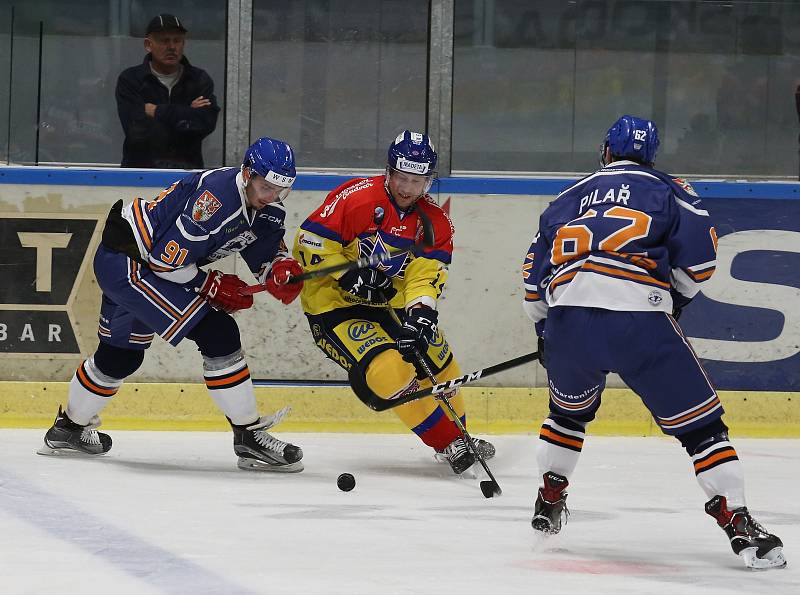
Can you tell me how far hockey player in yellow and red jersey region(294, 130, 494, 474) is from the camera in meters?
3.94

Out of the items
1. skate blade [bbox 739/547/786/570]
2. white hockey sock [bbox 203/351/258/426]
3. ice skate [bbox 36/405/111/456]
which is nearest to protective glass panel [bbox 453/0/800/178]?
white hockey sock [bbox 203/351/258/426]

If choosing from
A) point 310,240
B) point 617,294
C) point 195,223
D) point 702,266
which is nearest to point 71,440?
point 195,223

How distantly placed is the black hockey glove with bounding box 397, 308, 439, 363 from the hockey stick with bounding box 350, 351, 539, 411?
128 millimetres

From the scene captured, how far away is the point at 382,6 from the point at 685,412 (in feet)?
9.28

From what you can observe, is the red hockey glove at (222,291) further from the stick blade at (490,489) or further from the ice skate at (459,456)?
the stick blade at (490,489)

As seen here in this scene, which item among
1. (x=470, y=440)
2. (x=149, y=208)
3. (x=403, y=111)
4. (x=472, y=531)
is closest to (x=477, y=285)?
(x=403, y=111)

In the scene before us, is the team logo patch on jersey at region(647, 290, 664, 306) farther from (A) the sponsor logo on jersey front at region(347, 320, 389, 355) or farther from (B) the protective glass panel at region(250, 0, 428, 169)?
(B) the protective glass panel at region(250, 0, 428, 169)

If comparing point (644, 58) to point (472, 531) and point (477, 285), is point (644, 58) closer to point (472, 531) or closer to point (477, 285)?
point (477, 285)

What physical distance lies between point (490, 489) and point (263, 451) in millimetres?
758

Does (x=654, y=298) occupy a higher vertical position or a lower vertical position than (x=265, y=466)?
higher

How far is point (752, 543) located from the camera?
8.87 feet

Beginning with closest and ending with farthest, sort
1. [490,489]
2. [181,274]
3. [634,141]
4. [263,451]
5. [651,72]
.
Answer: [634,141] → [490,489] → [181,274] → [263,451] → [651,72]

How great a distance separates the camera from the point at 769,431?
493 centimetres

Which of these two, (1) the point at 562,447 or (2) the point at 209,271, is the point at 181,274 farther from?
(1) the point at 562,447
